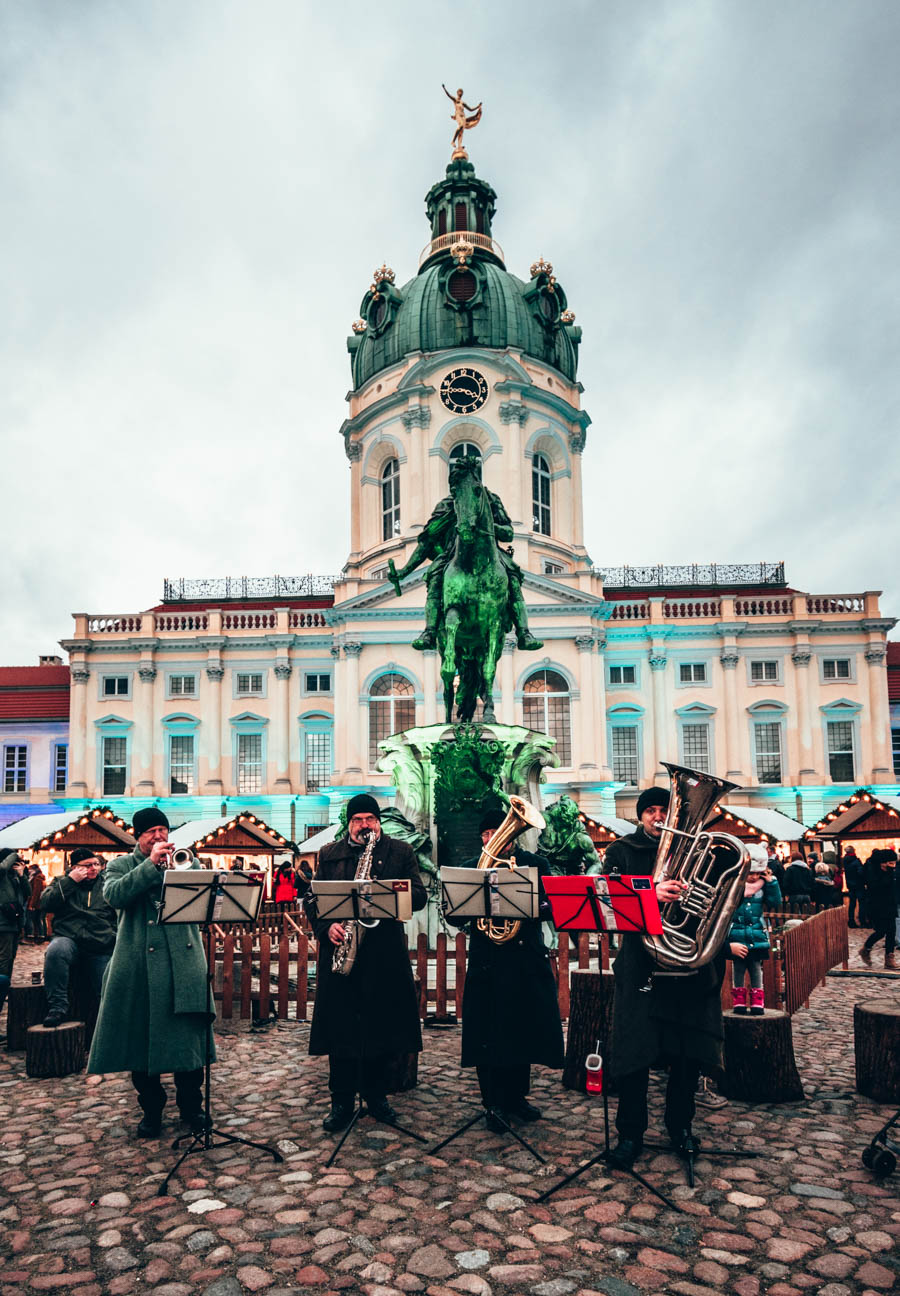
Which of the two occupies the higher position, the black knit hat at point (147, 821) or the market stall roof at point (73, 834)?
the black knit hat at point (147, 821)

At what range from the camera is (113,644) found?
41.4 metres

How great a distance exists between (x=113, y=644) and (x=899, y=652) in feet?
111

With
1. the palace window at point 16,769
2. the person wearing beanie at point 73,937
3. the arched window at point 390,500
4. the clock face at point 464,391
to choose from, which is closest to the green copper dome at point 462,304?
the clock face at point 464,391

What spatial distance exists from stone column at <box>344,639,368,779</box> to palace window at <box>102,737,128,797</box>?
10076mm

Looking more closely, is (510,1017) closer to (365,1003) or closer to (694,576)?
(365,1003)

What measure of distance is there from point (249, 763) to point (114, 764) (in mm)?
5664

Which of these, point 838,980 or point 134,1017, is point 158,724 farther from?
point 134,1017

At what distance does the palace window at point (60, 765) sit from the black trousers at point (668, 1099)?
41202 mm

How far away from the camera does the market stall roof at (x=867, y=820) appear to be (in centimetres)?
2244

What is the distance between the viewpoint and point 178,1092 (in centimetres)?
615

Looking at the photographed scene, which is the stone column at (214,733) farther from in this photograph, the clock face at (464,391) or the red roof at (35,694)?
the clock face at (464,391)

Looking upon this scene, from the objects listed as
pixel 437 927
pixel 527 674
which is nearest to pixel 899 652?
pixel 527 674

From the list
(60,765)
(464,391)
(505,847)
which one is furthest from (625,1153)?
(60,765)

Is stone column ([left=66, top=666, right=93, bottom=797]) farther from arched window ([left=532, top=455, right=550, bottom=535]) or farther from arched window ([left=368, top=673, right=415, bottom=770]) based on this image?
arched window ([left=532, top=455, right=550, bottom=535])
